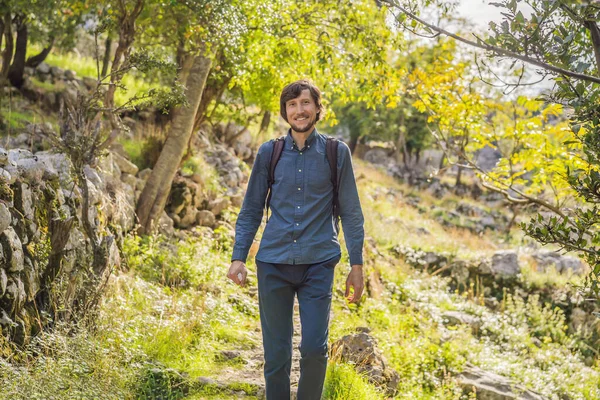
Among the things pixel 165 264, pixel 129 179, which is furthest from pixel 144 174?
pixel 165 264

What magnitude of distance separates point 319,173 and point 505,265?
10624 mm

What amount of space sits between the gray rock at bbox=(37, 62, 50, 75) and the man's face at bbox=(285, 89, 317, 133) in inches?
493

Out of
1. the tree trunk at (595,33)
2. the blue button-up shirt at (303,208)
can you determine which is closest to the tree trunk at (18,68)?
the blue button-up shirt at (303,208)

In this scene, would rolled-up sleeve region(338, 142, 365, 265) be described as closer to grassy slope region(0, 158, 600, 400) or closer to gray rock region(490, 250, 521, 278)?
grassy slope region(0, 158, 600, 400)

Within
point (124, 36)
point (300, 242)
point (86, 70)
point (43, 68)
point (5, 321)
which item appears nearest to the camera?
point (300, 242)

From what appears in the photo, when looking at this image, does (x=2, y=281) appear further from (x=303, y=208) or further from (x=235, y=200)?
(x=235, y=200)

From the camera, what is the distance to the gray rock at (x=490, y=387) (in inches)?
255

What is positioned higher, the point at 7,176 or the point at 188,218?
the point at 7,176

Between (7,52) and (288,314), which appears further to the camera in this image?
(7,52)

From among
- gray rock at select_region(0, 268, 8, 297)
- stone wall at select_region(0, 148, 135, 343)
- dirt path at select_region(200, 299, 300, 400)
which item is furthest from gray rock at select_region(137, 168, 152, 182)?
gray rock at select_region(0, 268, 8, 297)

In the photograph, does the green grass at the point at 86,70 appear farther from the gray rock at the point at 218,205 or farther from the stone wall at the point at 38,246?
the stone wall at the point at 38,246

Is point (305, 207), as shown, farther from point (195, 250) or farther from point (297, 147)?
point (195, 250)

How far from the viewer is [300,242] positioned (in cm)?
350

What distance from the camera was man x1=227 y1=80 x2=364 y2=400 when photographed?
11.3 feet
